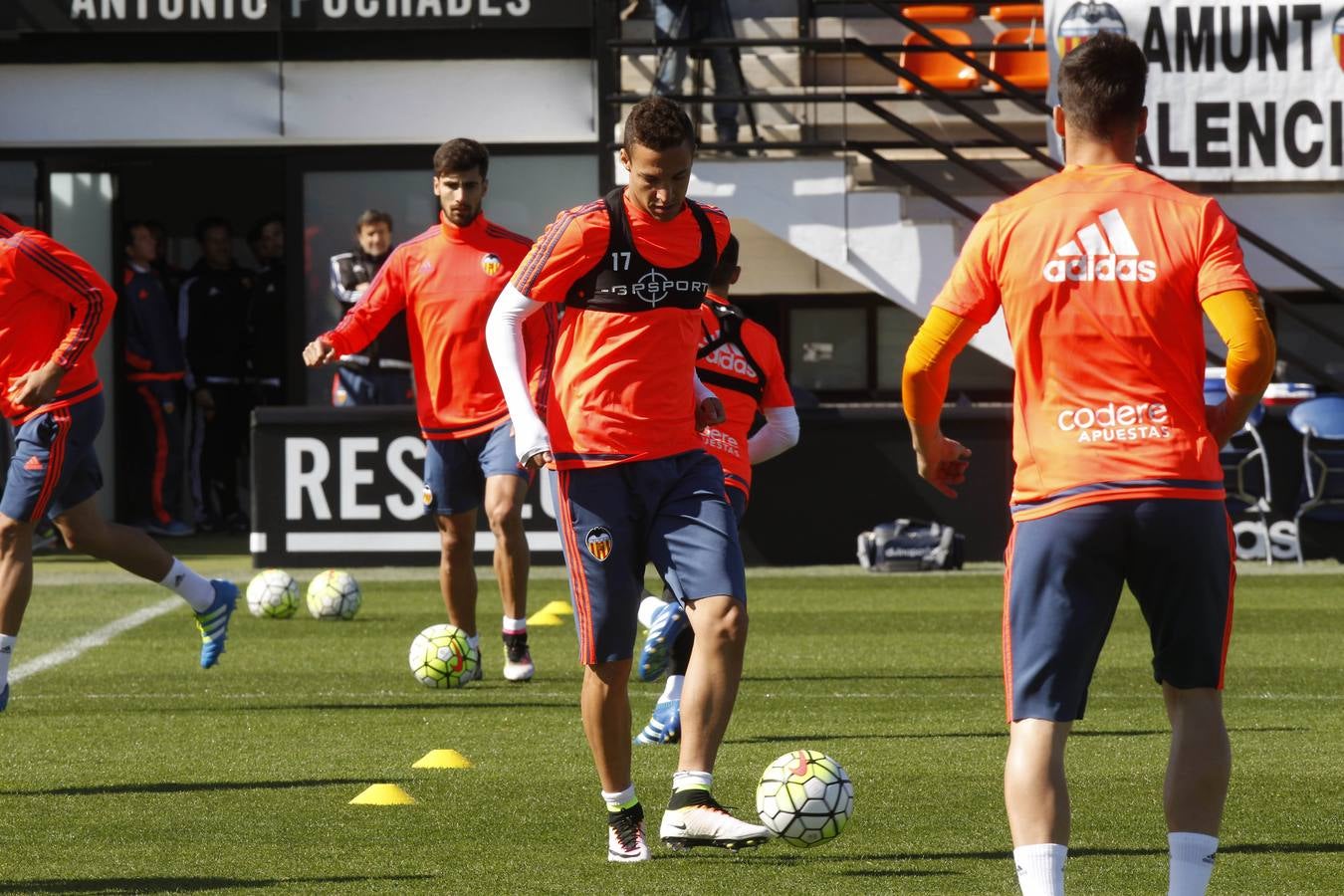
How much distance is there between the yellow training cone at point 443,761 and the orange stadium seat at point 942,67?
12057 millimetres

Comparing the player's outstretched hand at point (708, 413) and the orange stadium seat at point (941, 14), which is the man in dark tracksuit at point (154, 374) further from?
the player's outstretched hand at point (708, 413)

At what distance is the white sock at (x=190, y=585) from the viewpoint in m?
9.21

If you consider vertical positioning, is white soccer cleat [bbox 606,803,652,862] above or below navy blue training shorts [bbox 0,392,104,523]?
below

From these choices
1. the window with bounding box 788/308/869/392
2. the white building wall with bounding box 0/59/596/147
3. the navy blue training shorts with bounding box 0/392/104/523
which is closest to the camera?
the navy blue training shorts with bounding box 0/392/104/523

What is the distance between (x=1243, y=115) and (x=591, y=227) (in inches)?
486

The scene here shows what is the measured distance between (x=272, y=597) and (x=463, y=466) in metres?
3.28

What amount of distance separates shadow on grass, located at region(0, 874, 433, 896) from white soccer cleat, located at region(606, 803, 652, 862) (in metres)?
0.49

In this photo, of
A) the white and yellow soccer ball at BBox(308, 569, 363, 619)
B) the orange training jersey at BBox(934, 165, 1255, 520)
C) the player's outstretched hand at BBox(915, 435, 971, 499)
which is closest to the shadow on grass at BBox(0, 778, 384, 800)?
the player's outstretched hand at BBox(915, 435, 971, 499)

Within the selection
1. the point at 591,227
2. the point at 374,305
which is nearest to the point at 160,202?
the point at 374,305

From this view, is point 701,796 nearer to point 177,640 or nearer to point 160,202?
point 177,640

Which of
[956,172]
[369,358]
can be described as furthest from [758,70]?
[369,358]

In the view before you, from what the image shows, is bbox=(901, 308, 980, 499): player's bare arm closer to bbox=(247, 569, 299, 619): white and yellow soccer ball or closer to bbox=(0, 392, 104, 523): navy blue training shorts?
bbox=(0, 392, 104, 523): navy blue training shorts

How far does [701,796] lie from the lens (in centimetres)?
561

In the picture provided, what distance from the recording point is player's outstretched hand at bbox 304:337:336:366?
27.4ft
